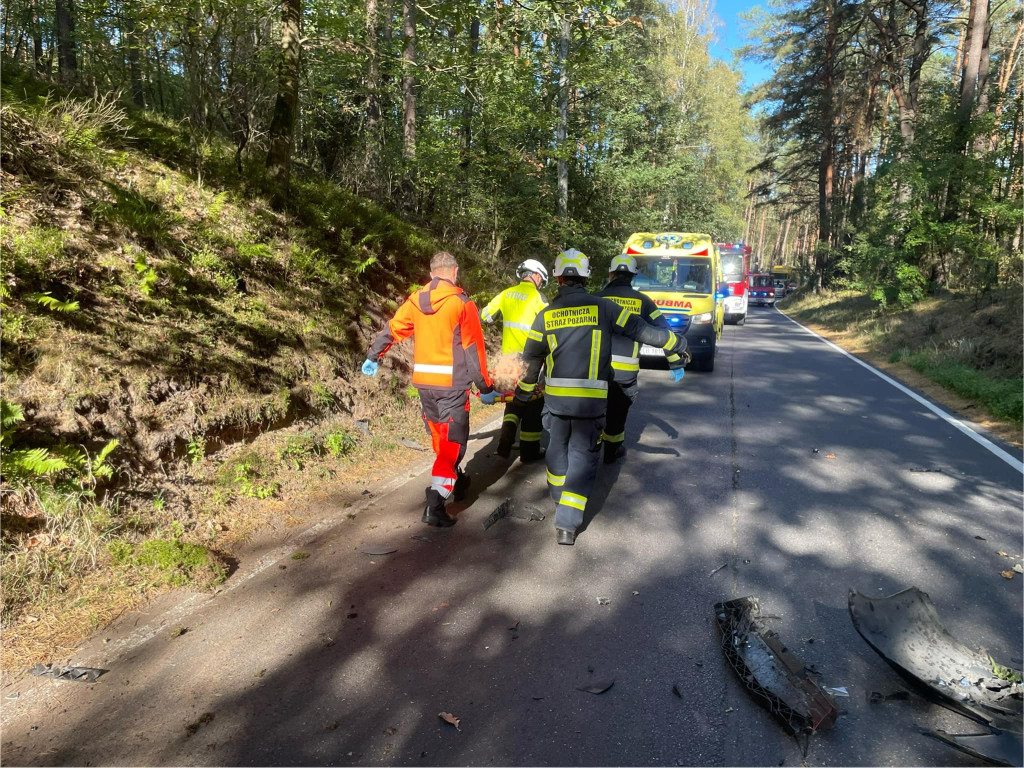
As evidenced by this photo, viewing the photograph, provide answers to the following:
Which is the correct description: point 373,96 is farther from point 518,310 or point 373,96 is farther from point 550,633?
point 550,633

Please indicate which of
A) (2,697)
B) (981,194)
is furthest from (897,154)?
(2,697)

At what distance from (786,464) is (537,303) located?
3047 millimetres

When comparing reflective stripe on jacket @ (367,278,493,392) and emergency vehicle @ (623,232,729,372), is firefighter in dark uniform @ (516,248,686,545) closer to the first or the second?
reflective stripe on jacket @ (367,278,493,392)

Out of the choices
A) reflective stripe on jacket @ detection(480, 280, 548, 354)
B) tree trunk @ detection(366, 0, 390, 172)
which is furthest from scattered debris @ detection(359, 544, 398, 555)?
tree trunk @ detection(366, 0, 390, 172)

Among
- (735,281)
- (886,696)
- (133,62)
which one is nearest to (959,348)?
(735,281)

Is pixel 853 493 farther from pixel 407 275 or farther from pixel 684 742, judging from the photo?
pixel 407 275

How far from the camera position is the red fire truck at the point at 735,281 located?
24.6m

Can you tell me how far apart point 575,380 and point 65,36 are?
10382 mm

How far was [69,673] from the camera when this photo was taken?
317 centimetres

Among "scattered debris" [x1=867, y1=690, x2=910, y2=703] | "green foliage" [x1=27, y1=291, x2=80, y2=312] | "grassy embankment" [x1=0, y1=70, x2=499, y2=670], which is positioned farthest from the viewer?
"green foliage" [x1=27, y1=291, x2=80, y2=312]

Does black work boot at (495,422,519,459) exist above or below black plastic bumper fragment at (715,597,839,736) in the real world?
above

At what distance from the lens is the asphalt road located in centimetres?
274

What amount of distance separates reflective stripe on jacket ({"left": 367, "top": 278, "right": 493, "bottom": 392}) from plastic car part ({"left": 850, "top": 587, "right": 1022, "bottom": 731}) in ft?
9.67

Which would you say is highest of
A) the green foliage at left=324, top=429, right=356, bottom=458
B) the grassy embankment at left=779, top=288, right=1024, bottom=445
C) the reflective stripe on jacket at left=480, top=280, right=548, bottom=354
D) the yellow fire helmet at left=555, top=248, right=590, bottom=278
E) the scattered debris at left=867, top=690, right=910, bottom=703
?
the yellow fire helmet at left=555, top=248, right=590, bottom=278
